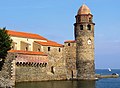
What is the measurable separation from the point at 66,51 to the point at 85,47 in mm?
3036

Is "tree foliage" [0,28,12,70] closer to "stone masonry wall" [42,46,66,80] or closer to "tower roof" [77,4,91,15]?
"stone masonry wall" [42,46,66,80]

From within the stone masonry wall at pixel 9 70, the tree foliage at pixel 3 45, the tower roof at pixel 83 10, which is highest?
the tower roof at pixel 83 10

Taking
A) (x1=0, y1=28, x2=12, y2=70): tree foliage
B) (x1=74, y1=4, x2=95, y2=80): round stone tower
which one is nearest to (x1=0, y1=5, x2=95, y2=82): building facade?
(x1=74, y1=4, x2=95, y2=80): round stone tower

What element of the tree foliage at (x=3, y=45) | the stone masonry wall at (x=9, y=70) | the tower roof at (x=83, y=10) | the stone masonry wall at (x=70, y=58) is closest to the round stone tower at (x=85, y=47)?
the tower roof at (x=83, y=10)

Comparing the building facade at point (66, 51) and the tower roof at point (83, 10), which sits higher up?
the tower roof at point (83, 10)

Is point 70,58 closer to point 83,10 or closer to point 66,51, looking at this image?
point 66,51

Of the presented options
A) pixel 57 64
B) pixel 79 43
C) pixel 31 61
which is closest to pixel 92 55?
pixel 79 43

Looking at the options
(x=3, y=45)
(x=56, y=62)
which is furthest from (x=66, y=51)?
(x=3, y=45)

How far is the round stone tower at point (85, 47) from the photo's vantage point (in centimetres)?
4812

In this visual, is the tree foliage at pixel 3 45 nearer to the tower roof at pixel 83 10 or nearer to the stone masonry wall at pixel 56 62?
the stone masonry wall at pixel 56 62

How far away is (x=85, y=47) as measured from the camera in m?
48.3

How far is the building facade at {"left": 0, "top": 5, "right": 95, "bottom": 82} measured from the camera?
45494 millimetres

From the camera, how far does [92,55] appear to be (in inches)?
1917

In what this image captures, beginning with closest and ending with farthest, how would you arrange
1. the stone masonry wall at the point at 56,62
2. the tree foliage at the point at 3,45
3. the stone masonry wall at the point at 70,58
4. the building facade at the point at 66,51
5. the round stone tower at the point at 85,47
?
the tree foliage at the point at 3,45 → the building facade at the point at 66,51 → the stone masonry wall at the point at 56,62 → the round stone tower at the point at 85,47 → the stone masonry wall at the point at 70,58
